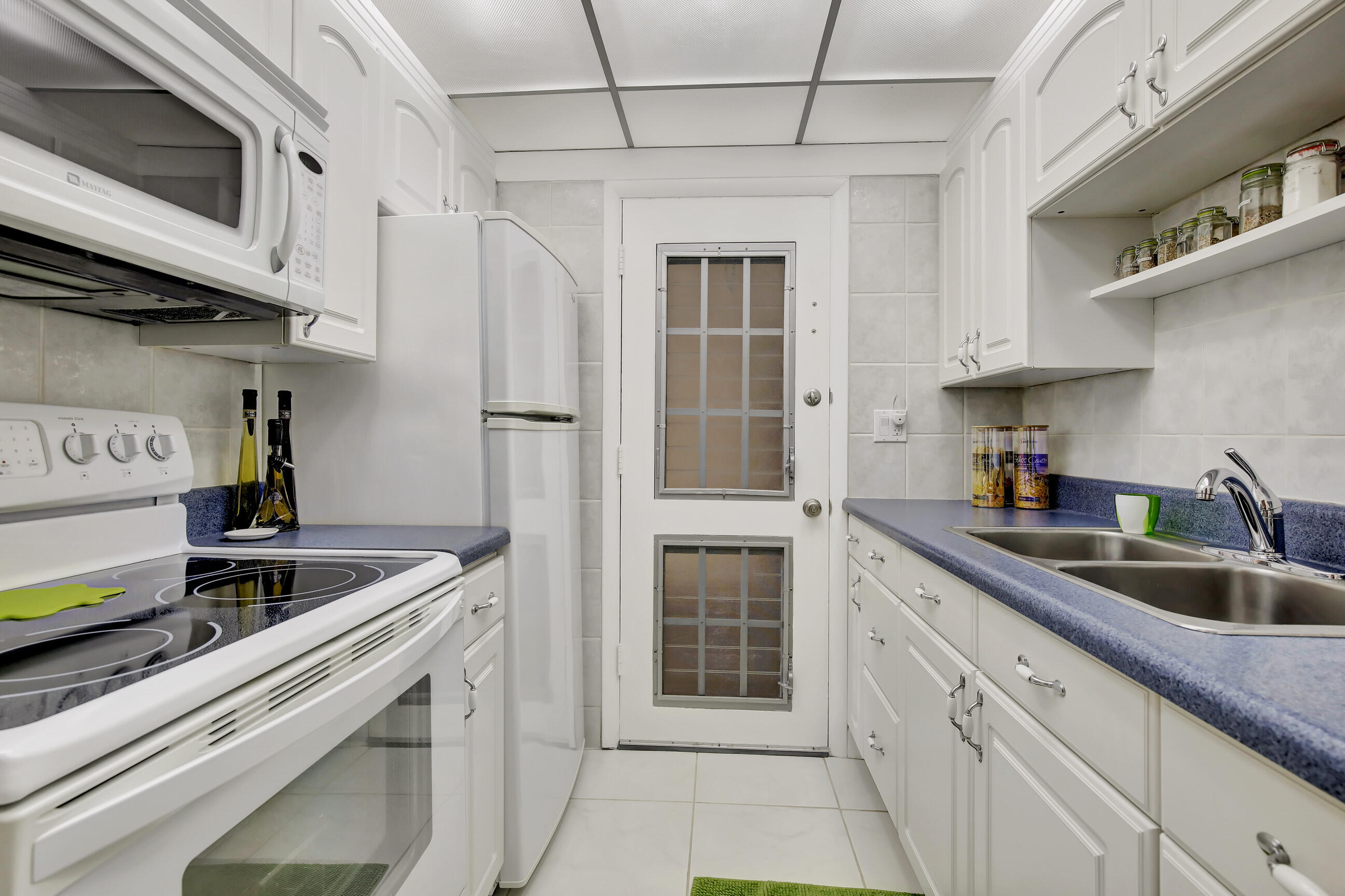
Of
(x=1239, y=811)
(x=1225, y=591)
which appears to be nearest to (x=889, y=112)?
(x=1225, y=591)

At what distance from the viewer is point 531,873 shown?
1533 mm

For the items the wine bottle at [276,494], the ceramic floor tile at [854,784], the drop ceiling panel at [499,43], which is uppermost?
the drop ceiling panel at [499,43]

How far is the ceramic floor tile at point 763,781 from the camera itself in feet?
6.23

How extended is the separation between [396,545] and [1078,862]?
47.6 inches

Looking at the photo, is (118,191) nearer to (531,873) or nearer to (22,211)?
(22,211)

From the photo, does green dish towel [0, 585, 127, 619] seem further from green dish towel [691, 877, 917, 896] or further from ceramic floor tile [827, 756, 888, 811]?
ceramic floor tile [827, 756, 888, 811]

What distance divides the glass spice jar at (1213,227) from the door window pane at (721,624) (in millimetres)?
1442

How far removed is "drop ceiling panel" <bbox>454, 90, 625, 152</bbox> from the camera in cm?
190

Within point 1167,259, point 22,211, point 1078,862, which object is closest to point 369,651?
point 22,211

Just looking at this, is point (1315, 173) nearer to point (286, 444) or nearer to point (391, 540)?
point (391, 540)

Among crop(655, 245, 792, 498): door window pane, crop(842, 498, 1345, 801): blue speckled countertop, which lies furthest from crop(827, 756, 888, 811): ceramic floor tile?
crop(842, 498, 1345, 801): blue speckled countertop

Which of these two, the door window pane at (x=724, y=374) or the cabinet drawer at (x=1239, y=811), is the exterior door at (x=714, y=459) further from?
the cabinet drawer at (x=1239, y=811)

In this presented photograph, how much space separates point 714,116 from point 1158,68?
1242mm

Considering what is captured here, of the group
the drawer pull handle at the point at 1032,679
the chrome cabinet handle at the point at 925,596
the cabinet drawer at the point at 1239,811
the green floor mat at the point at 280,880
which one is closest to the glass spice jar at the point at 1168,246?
the chrome cabinet handle at the point at 925,596
